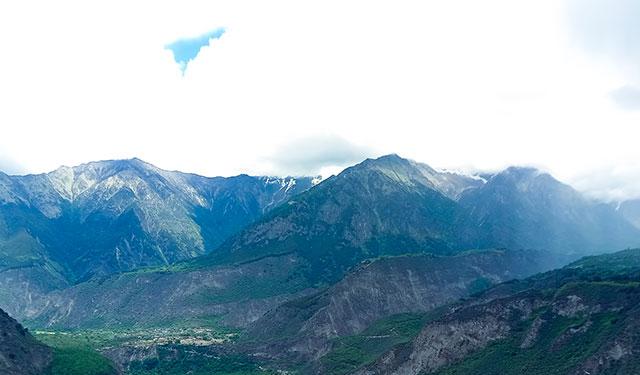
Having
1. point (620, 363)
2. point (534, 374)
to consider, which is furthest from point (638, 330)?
point (534, 374)

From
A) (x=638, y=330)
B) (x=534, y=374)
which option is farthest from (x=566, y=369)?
(x=638, y=330)

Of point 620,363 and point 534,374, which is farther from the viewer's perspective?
point 534,374

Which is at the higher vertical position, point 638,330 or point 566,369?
point 638,330

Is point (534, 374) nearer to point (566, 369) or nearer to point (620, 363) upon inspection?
point (566, 369)

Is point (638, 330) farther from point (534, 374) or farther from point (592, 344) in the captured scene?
point (534, 374)

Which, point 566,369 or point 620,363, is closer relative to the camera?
point 620,363

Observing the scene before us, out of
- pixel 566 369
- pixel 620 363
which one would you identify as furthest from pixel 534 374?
pixel 620 363

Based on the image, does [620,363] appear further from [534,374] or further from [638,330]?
[534,374]

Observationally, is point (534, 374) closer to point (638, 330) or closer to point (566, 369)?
point (566, 369)
